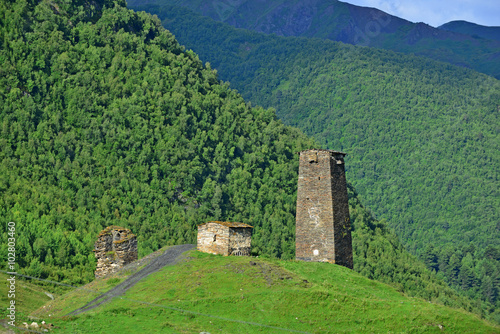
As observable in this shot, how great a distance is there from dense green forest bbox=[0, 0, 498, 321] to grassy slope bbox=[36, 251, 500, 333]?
5041 centimetres

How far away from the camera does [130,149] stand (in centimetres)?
13250

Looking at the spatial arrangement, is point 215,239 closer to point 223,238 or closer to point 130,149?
point 223,238

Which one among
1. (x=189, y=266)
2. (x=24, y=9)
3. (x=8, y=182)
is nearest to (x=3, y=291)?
(x=189, y=266)

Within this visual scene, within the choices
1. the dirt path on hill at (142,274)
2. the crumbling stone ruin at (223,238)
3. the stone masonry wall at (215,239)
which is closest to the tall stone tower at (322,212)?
the crumbling stone ruin at (223,238)

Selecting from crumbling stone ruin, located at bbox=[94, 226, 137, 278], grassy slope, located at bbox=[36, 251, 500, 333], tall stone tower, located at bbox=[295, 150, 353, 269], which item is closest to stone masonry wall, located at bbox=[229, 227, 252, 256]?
grassy slope, located at bbox=[36, 251, 500, 333]

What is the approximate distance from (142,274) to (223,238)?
516 centimetres

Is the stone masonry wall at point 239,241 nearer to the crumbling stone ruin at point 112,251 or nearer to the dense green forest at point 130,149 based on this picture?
the crumbling stone ruin at point 112,251

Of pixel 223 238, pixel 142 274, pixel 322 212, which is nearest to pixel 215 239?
pixel 223 238

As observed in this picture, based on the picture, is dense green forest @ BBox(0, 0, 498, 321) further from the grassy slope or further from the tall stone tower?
the grassy slope

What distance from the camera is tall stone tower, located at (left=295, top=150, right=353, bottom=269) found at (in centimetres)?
5722

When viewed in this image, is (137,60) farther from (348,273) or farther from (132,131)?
(348,273)

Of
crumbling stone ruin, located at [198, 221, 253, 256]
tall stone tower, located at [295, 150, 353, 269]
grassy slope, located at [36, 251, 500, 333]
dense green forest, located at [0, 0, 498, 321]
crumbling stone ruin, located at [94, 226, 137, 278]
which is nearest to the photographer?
→ grassy slope, located at [36, 251, 500, 333]

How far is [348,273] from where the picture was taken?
53094 mm

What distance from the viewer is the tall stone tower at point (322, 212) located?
5722 centimetres
